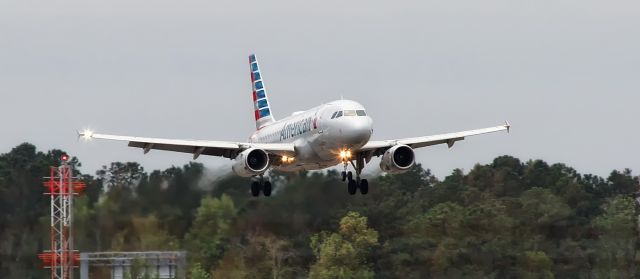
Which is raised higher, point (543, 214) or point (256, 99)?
point (256, 99)

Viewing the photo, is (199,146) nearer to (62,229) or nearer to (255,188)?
(255,188)

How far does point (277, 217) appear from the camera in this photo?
89.2m

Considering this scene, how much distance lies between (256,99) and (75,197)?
12.4 metres

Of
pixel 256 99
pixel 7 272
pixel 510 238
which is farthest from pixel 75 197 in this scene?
pixel 510 238

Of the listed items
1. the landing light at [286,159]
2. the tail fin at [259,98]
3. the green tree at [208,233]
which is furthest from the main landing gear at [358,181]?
the tail fin at [259,98]

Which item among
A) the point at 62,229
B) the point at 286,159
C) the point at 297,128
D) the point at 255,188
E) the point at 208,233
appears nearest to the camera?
the point at 286,159

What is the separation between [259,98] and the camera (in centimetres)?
10050

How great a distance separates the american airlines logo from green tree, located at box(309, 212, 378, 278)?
27.3ft

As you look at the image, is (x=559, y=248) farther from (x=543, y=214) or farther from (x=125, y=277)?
(x=125, y=277)

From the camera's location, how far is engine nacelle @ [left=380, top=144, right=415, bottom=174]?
82188 millimetres

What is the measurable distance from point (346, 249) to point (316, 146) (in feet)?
60.6

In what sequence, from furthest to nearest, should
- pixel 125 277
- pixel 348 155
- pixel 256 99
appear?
1. pixel 256 99
2. pixel 125 277
3. pixel 348 155

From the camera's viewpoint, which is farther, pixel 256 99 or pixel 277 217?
pixel 256 99

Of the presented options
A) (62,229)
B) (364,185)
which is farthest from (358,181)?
(62,229)
